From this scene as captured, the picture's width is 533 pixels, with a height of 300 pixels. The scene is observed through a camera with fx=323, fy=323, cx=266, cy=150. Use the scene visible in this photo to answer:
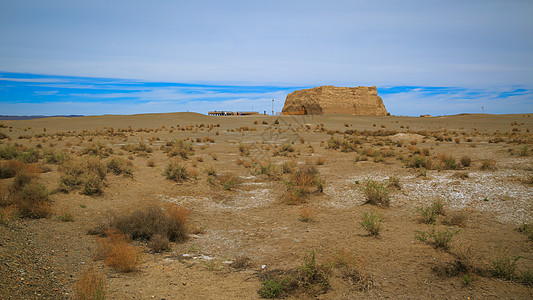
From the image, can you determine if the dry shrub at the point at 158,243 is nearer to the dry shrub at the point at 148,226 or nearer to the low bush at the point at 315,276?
the dry shrub at the point at 148,226

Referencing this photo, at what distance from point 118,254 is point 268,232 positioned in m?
3.16

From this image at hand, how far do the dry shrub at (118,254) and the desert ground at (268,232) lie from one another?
0.08 feet

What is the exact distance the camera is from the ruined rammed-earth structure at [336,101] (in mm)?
53969

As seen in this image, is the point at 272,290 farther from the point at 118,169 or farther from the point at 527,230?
the point at 118,169

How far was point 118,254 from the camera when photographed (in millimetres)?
5445

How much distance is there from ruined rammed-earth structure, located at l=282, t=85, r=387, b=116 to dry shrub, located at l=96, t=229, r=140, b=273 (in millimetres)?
49139

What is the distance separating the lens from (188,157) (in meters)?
16.7

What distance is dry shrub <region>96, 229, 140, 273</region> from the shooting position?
533 centimetres

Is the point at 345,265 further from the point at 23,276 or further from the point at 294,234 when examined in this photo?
the point at 23,276

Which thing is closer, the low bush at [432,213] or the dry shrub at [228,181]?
the low bush at [432,213]

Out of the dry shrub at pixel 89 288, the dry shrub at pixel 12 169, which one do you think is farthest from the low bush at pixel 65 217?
the dry shrub at pixel 12 169

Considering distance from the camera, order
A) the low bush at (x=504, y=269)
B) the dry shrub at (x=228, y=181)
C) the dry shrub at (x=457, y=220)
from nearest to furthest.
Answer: the low bush at (x=504, y=269)
the dry shrub at (x=457, y=220)
the dry shrub at (x=228, y=181)

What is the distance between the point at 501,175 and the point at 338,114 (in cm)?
4324

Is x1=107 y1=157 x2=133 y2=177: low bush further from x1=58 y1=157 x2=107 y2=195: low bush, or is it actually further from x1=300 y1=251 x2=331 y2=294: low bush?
x1=300 y1=251 x2=331 y2=294: low bush
